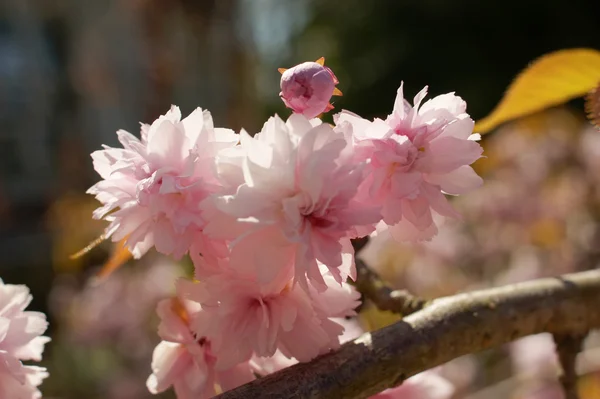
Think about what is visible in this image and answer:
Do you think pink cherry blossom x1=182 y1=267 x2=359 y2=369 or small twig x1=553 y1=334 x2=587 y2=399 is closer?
pink cherry blossom x1=182 y1=267 x2=359 y2=369

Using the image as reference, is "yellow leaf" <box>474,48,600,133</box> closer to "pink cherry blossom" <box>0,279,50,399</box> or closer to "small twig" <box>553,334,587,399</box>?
"small twig" <box>553,334,587,399</box>

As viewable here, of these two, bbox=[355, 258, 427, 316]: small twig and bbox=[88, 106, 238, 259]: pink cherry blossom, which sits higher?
bbox=[88, 106, 238, 259]: pink cherry blossom

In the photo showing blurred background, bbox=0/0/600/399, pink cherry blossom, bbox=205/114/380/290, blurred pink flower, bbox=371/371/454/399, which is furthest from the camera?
blurred background, bbox=0/0/600/399

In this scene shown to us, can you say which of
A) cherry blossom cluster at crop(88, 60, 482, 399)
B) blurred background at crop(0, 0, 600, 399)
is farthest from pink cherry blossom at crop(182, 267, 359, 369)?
blurred background at crop(0, 0, 600, 399)

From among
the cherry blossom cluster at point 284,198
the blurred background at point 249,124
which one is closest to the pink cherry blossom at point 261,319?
the cherry blossom cluster at point 284,198

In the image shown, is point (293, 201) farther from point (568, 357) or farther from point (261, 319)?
point (568, 357)

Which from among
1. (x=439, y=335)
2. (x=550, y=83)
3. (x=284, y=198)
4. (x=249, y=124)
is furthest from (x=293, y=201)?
(x=249, y=124)

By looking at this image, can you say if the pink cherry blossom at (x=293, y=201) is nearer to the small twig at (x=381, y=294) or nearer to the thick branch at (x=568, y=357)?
the small twig at (x=381, y=294)
